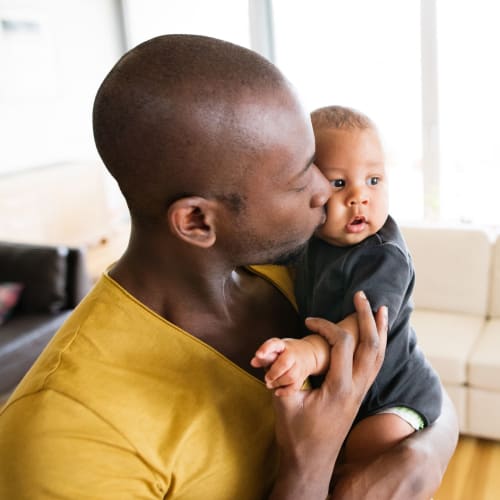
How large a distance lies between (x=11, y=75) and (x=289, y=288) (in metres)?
5.30

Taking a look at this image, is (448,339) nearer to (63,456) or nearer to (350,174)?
(350,174)

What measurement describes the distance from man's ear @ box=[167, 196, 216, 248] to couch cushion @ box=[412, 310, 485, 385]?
2.04m

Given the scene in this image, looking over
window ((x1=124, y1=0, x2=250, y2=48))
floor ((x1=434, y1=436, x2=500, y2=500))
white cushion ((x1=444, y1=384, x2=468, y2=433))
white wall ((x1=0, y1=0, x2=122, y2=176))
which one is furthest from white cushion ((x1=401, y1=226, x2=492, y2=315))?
white wall ((x1=0, y1=0, x2=122, y2=176))

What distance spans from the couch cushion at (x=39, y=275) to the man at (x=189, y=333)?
7.80 ft

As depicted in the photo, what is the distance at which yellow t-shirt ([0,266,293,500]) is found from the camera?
0.72 m

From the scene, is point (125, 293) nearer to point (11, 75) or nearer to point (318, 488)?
point (318, 488)

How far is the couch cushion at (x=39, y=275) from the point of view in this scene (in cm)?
312

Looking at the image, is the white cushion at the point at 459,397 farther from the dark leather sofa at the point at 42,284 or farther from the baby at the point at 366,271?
the dark leather sofa at the point at 42,284

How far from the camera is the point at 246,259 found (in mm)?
877

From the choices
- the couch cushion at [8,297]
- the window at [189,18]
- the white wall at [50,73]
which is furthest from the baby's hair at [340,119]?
the white wall at [50,73]

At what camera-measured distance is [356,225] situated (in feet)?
3.60

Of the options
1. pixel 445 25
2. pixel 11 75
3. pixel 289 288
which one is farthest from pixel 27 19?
pixel 289 288

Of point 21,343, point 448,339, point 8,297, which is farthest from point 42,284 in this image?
point 448,339

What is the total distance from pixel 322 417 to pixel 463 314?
2.35 metres
